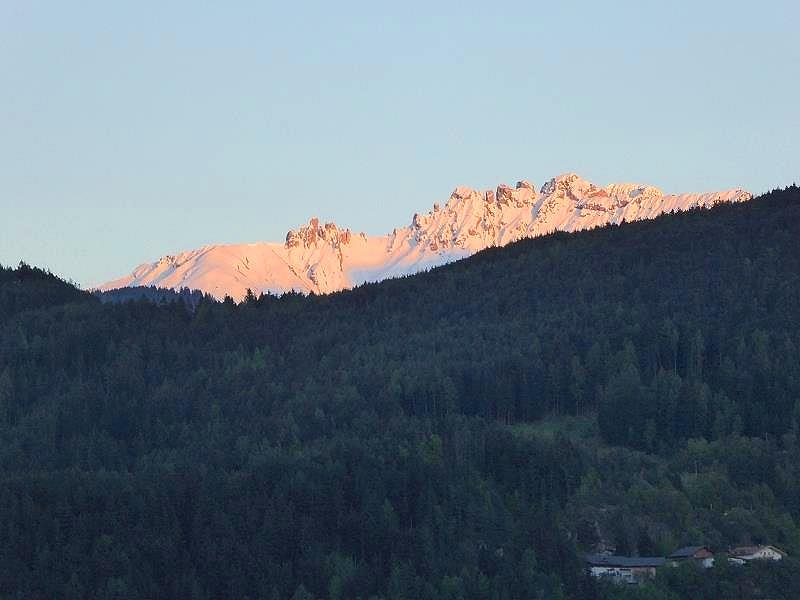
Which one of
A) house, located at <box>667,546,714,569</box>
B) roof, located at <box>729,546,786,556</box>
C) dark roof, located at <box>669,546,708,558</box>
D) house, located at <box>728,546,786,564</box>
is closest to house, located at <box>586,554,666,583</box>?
house, located at <box>667,546,714,569</box>

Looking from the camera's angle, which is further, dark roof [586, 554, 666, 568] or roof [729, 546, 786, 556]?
roof [729, 546, 786, 556]

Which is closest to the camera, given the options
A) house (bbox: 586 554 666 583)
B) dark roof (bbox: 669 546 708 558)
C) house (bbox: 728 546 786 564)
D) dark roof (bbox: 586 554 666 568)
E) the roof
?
house (bbox: 586 554 666 583)

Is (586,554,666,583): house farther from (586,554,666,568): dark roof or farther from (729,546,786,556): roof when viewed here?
(729,546,786,556): roof

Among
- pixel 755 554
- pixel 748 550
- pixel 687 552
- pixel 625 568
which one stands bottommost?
pixel 755 554

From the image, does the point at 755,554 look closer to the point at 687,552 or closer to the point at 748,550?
the point at 748,550

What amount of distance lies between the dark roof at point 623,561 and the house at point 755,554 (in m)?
5.00

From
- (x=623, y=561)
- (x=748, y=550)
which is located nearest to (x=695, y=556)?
(x=748, y=550)

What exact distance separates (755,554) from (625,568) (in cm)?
983

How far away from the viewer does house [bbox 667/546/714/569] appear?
193125 mm

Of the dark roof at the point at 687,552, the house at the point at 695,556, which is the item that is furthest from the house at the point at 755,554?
the dark roof at the point at 687,552

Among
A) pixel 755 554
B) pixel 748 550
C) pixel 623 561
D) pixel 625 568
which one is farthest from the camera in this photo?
→ pixel 748 550

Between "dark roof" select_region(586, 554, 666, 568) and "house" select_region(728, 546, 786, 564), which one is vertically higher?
"dark roof" select_region(586, 554, 666, 568)

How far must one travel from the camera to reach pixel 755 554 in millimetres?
194750

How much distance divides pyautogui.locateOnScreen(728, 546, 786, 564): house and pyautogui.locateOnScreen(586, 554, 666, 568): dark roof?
16.4 feet
